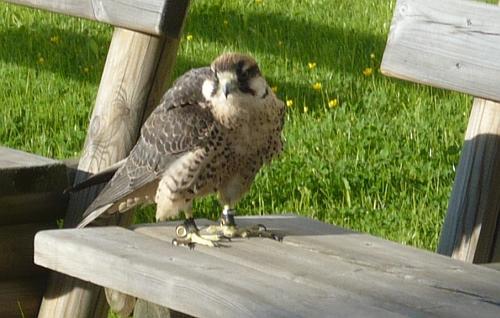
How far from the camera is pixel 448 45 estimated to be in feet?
8.95

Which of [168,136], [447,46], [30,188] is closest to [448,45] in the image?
[447,46]

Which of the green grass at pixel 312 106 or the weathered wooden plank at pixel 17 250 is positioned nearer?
the weathered wooden plank at pixel 17 250

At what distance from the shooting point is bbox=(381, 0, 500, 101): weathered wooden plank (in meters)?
2.66

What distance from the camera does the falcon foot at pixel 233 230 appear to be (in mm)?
2699

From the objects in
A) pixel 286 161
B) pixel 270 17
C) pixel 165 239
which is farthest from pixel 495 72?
pixel 270 17

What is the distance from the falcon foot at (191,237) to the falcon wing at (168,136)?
24 centimetres

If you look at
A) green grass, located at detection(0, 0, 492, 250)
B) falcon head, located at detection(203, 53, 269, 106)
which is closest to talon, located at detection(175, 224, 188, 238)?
falcon head, located at detection(203, 53, 269, 106)

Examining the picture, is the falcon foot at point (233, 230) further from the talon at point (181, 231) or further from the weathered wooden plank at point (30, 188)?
the weathered wooden plank at point (30, 188)

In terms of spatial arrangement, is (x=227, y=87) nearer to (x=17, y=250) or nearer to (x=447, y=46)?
(x=447, y=46)

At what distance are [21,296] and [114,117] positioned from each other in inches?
28.0

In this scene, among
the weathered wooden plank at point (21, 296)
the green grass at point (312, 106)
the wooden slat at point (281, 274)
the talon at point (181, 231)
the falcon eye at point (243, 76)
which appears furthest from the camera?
the green grass at point (312, 106)

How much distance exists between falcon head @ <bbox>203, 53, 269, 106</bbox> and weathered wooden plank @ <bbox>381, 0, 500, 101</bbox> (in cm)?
36

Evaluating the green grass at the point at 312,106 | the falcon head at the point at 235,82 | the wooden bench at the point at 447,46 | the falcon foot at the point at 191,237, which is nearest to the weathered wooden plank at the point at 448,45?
the wooden bench at the point at 447,46

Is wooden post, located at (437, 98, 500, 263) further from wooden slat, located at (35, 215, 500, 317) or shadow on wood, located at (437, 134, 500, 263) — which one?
wooden slat, located at (35, 215, 500, 317)
